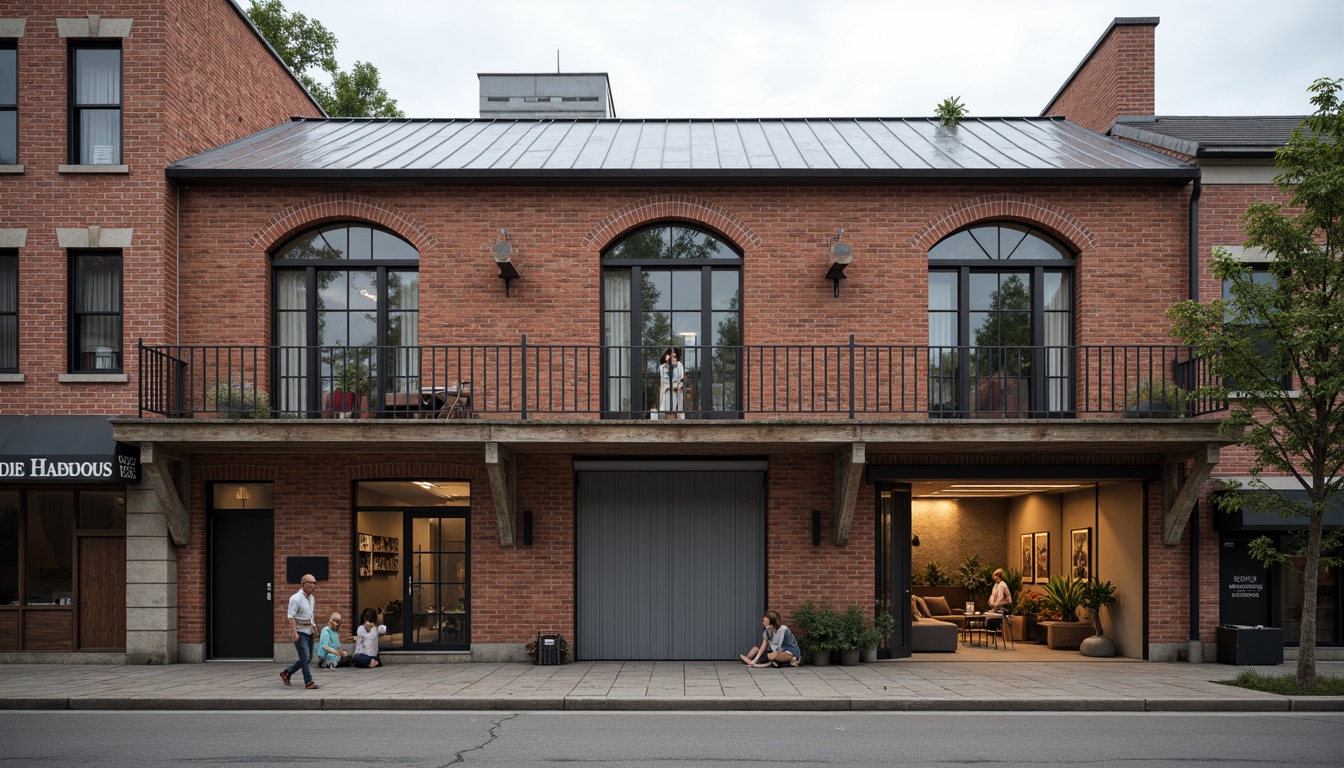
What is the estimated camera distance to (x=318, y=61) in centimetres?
2842

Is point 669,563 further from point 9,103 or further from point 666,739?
Result: point 9,103

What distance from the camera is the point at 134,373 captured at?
1449 centimetres

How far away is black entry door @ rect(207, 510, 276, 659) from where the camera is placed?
49.0ft

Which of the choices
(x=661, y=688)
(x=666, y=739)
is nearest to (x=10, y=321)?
(x=661, y=688)

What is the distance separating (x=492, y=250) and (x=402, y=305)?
1.64 m

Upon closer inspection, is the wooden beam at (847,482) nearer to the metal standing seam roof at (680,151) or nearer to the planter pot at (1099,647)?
the metal standing seam roof at (680,151)

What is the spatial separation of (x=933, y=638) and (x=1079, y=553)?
3356 mm

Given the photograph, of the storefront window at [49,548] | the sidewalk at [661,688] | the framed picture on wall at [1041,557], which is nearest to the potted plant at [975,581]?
the framed picture on wall at [1041,557]

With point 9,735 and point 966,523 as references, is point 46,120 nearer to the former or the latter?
point 9,735

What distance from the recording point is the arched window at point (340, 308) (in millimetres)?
15133

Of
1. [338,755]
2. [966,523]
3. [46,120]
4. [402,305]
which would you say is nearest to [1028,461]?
[966,523]

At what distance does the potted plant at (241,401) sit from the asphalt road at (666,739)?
454 centimetres

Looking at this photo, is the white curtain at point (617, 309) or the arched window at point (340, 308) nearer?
the arched window at point (340, 308)

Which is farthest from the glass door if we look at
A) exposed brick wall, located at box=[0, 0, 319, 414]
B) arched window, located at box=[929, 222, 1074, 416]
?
arched window, located at box=[929, 222, 1074, 416]
